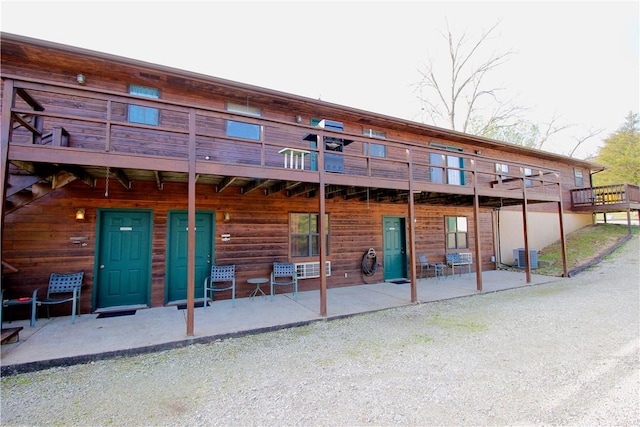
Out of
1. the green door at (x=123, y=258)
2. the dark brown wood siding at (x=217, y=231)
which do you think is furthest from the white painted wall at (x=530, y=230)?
the green door at (x=123, y=258)

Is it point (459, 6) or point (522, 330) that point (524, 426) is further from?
point (459, 6)

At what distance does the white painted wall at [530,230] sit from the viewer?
11.6m

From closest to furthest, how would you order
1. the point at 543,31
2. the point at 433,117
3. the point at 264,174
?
the point at 264,174 → the point at 543,31 → the point at 433,117

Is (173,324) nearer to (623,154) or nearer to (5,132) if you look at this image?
(5,132)

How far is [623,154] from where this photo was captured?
21984 millimetres

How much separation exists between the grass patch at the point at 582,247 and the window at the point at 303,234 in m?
8.15

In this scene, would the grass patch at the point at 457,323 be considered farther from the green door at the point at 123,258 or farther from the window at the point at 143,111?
the window at the point at 143,111

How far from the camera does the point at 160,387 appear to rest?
3070 millimetres

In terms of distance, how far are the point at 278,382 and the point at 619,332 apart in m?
5.30

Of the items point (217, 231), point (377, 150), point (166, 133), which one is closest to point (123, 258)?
point (217, 231)

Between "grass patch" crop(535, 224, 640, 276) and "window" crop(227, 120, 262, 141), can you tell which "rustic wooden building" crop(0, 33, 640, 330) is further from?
"grass patch" crop(535, 224, 640, 276)

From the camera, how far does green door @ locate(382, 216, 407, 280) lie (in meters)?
8.97

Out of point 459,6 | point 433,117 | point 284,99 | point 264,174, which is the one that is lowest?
point 264,174

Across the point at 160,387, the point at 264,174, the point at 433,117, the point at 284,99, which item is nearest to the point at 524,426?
the point at 160,387
